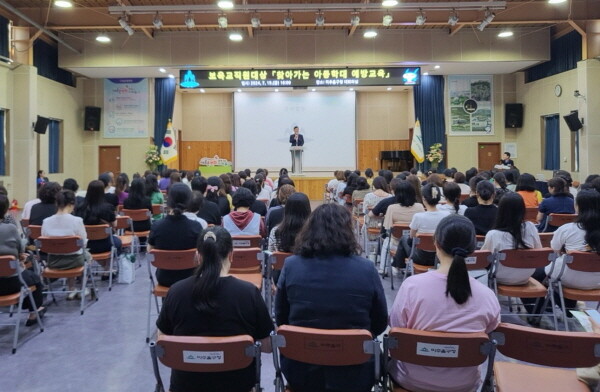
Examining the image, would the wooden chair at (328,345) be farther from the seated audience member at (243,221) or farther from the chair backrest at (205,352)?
the seated audience member at (243,221)

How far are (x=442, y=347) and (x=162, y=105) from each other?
15349mm

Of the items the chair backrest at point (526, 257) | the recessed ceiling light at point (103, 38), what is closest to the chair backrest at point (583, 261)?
the chair backrest at point (526, 257)

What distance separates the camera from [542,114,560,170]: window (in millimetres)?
13766

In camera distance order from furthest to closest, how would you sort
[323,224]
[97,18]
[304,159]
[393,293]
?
[304,159]
[97,18]
[393,293]
[323,224]

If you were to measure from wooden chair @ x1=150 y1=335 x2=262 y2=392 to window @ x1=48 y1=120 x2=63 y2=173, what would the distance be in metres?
14.3

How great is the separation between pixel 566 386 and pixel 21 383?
3319 millimetres

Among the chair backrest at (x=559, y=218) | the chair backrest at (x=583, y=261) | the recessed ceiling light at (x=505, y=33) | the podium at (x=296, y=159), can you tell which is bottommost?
the chair backrest at (x=583, y=261)

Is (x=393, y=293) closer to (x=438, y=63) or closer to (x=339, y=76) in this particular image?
(x=339, y=76)

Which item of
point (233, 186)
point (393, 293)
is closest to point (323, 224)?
point (393, 293)

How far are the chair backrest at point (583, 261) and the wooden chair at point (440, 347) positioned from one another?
2127mm

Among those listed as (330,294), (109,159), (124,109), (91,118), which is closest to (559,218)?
(330,294)

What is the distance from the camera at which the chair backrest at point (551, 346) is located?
185cm

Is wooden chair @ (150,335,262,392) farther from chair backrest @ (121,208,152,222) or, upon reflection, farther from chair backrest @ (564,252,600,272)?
chair backrest @ (121,208,152,222)

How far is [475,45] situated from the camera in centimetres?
1337
